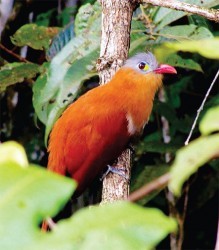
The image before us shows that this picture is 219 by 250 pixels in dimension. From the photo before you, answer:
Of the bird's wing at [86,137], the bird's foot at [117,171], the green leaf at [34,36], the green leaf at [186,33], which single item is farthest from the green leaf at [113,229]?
the green leaf at [34,36]

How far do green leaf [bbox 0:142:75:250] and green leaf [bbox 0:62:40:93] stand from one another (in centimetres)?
261

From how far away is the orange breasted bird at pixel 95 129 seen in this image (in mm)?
2801

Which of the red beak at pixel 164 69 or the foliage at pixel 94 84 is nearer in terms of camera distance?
the foliage at pixel 94 84

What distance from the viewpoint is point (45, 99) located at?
2.46m

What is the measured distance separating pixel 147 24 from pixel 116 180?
0.84 m

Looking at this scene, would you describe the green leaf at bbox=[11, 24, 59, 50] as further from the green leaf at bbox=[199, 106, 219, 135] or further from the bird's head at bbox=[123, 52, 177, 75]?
the green leaf at bbox=[199, 106, 219, 135]

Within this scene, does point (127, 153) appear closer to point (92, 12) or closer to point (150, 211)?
point (92, 12)

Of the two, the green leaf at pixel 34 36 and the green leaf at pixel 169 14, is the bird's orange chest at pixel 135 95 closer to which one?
the green leaf at pixel 169 14

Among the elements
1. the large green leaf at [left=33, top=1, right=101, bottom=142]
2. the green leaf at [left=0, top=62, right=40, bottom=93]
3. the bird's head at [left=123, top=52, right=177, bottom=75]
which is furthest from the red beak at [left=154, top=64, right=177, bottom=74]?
the green leaf at [left=0, top=62, right=40, bottom=93]

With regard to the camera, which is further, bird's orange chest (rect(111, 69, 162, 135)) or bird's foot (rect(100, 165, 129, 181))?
bird's orange chest (rect(111, 69, 162, 135))

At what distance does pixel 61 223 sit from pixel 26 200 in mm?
36

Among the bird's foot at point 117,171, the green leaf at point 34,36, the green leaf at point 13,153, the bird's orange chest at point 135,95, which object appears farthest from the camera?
the green leaf at point 34,36

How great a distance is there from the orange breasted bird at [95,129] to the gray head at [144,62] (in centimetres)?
10

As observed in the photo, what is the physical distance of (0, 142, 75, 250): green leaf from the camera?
1.60 feet
